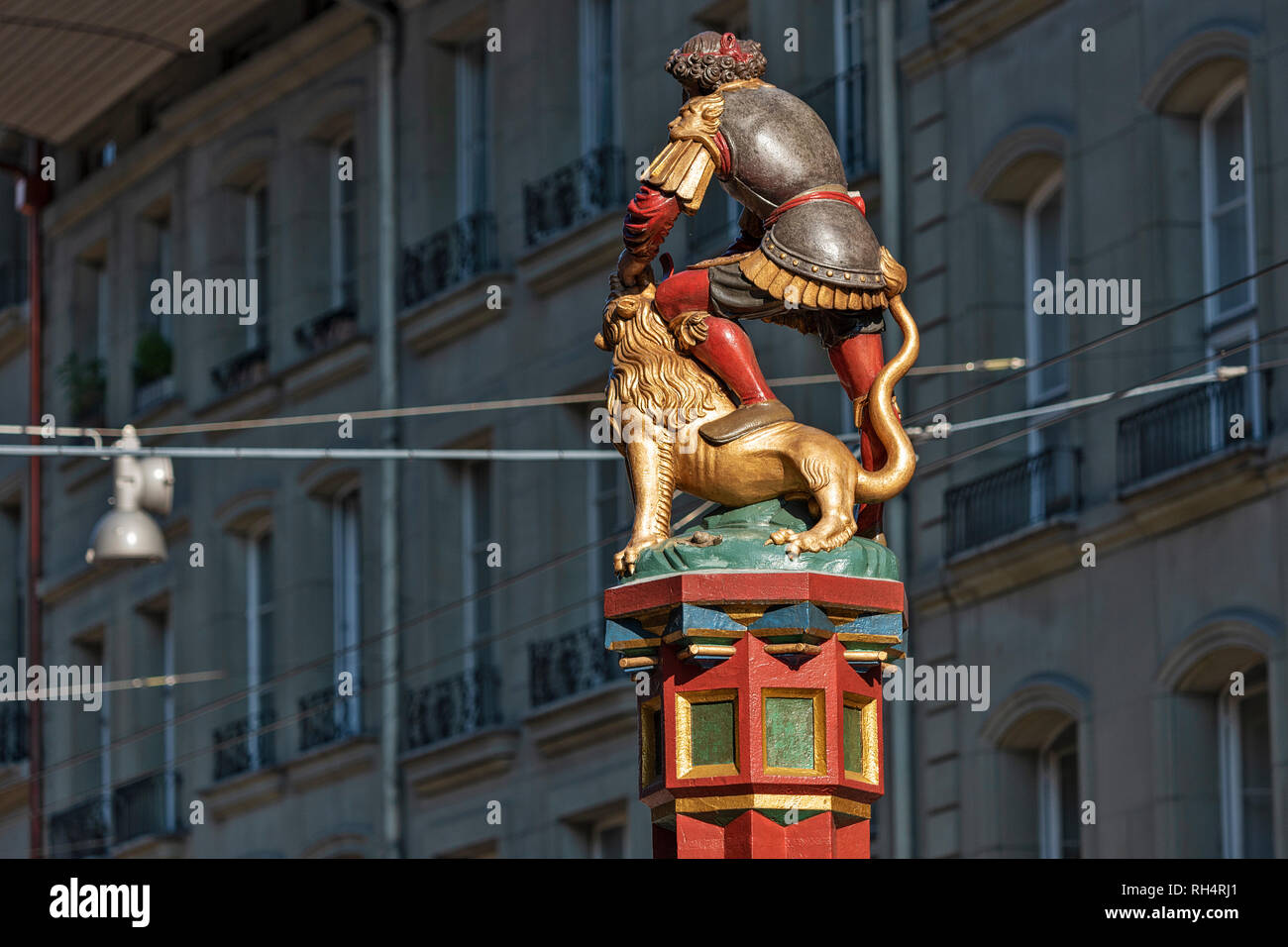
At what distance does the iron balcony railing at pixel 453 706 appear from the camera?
28.8 metres

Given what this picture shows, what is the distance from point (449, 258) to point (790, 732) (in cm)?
2295

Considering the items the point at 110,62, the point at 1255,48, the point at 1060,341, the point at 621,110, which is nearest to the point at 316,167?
the point at 110,62

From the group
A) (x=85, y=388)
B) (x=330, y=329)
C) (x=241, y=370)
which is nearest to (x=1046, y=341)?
(x=330, y=329)

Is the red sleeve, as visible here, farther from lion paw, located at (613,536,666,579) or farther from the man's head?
lion paw, located at (613,536,666,579)

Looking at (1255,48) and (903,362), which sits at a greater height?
(1255,48)

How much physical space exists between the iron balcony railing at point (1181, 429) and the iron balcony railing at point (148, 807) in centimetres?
1520

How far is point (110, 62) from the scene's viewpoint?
3225cm

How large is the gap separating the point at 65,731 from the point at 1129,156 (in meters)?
19.4

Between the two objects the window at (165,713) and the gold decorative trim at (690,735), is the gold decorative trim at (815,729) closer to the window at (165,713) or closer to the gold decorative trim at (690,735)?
the gold decorative trim at (690,735)

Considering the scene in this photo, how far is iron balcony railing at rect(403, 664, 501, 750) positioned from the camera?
94.6 feet

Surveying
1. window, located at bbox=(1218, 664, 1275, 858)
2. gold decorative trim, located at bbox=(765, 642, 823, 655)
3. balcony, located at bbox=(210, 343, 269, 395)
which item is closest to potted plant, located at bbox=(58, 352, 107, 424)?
balcony, located at bbox=(210, 343, 269, 395)

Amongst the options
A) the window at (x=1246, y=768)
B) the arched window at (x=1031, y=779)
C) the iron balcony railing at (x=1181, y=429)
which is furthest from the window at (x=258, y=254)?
the window at (x=1246, y=768)
